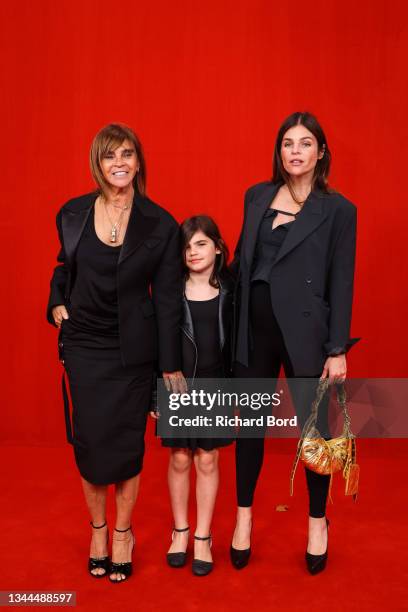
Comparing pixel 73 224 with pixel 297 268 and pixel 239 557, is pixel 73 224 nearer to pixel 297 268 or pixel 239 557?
pixel 297 268

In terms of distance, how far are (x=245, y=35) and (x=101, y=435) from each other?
2.20 meters

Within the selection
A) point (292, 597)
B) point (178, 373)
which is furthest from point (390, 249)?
point (292, 597)

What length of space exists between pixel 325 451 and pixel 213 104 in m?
1.97

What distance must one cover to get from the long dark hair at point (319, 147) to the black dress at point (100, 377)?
2.08 ft

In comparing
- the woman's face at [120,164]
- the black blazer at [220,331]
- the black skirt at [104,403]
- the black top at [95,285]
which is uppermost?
the woman's face at [120,164]

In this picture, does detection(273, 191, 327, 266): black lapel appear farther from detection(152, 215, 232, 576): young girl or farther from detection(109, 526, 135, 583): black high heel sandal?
detection(109, 526, 135, 583): black high heel sandal

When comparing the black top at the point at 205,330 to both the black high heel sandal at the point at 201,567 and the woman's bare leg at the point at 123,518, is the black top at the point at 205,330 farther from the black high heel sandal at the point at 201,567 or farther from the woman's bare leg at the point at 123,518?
the black high heel sandal at the point at 201,567

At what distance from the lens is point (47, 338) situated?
3.98 m

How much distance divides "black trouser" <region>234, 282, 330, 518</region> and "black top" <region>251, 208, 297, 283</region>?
0.04 meters

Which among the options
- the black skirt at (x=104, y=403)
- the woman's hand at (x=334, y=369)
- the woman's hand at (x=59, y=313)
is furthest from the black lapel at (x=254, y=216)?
the woman's hand at (x=59, y=313)

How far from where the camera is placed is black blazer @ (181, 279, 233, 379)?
Answer: 2.52m

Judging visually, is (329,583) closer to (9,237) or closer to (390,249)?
(390,249)

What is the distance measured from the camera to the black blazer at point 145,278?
2.40 metres

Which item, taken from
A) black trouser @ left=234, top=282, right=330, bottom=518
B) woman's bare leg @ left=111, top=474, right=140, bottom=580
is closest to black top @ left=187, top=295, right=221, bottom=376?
black trouser @ left=234, top=282, right=330, bottom=518
